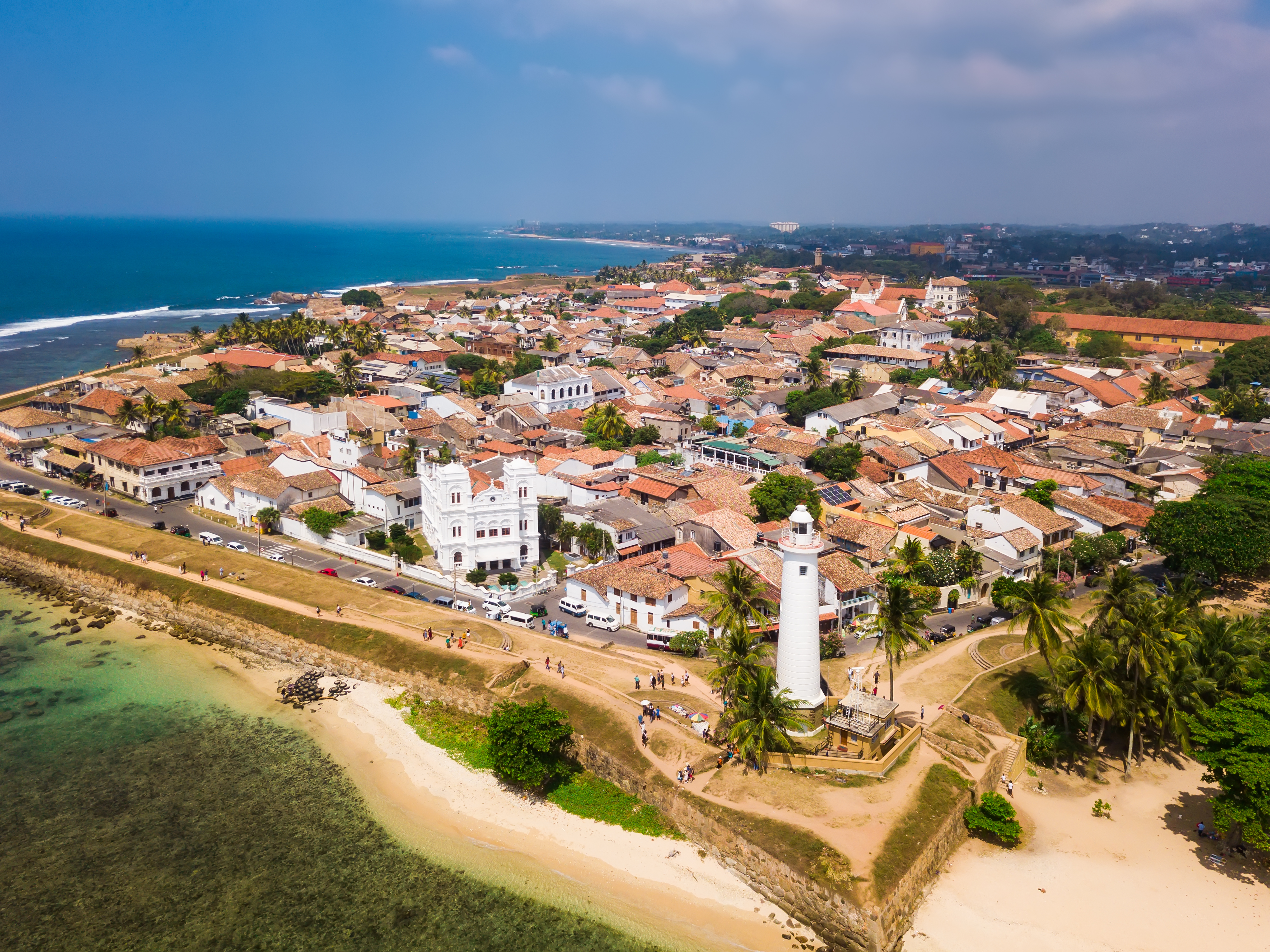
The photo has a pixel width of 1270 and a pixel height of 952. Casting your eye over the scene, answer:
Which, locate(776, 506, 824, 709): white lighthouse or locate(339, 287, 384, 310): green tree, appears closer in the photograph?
locate(776, 506, 824, 709): white lighthouse

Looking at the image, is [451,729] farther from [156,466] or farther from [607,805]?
[156,466]

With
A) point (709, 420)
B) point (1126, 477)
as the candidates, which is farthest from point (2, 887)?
point (1126, 477)

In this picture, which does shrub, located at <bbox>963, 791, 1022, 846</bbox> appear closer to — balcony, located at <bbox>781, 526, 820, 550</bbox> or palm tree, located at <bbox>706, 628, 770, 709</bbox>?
palm tree, located at <bbox>706, 628, 770, 709</bbox>

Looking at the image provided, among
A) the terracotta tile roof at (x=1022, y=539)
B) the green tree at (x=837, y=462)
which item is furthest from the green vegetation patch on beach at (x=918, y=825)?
the green tree at (x=837, y=462)

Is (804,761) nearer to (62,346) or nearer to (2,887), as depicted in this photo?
(2,887)

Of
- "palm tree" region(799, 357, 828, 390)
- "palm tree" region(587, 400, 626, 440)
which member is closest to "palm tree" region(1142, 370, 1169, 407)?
"palm tree" region(799, 357, 828, 390)

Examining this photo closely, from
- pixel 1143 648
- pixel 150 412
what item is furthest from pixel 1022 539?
pixel 150 412
